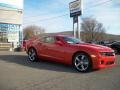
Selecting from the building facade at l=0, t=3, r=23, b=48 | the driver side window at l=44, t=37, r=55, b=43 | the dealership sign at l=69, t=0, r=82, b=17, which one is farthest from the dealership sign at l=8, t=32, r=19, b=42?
the driver side window at l=44, t=37, r=55, b=43

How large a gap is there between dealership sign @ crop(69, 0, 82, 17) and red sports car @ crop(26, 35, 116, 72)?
17.1 metres

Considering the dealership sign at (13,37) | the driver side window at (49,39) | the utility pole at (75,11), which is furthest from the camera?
the dealership sign at (13,37)

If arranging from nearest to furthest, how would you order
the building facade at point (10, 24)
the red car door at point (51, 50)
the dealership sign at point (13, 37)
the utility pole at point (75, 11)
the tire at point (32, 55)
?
the red car door at point (51, 50), the tire at point (32, 55), the utility pole at point (75, 11), the building facade at point (10, 24), the dealership sign at point (13, 37)

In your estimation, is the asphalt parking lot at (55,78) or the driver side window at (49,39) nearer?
the asphalt parking lot at (55,78)

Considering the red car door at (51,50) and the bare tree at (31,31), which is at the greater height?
the bare tree at (31,31)

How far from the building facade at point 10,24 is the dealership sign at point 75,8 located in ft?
22.0

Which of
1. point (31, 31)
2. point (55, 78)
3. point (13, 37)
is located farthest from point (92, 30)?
point (55, 78)

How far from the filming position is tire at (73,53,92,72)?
10.1 metres

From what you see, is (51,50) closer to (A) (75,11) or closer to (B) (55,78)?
(B) (55,78)

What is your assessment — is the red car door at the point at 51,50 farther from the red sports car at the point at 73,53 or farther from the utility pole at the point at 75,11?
the utility pole at the point at 75,11

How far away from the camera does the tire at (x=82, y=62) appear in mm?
10133

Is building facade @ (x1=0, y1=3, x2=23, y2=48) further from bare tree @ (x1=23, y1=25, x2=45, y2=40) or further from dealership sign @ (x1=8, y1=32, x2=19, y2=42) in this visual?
bare tree @ (x1=23, y1=25, x2=45, y2=40)

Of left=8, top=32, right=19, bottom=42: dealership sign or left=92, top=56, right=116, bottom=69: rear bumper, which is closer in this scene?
left=92, top=56, right=116, bottom=69: rear bumper

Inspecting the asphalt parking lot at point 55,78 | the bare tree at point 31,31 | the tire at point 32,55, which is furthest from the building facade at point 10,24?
the bare tree at point 31,31
